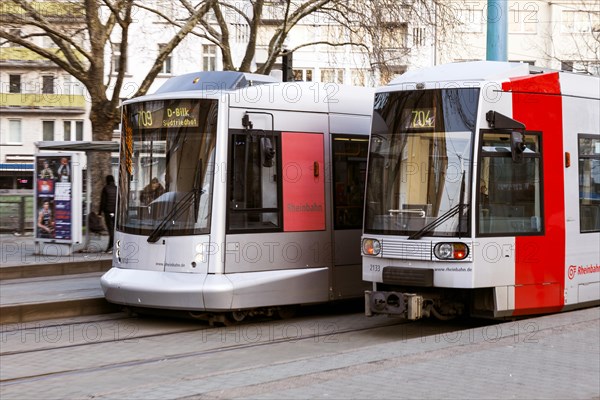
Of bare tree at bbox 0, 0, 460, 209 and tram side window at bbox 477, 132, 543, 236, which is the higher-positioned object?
bare tree at bbox 0, 0, 460, 209

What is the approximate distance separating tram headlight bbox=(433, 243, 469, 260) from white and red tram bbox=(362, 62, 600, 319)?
1 cm

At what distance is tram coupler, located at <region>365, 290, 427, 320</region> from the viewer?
11094 millimetres

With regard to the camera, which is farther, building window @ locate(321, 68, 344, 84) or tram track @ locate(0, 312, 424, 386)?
building window @ locate(321, 68, 344, 84)

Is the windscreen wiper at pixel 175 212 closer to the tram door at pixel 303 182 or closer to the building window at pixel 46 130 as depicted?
the tram door at pixel 303 182

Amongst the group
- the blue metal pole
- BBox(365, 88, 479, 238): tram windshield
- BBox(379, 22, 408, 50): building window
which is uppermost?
BBox(379, 22, 408, 50): building window

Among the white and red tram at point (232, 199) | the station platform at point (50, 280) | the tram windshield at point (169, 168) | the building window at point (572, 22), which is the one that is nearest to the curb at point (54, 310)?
the station platform at point (50, 280)

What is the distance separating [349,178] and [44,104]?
155 ft

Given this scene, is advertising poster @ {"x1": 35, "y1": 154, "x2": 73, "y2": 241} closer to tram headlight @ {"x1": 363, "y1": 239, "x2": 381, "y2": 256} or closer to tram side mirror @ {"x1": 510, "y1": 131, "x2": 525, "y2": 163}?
tram headlight @ {"x1": 363, "y1": 239, "x2": 381, "y2": 256}

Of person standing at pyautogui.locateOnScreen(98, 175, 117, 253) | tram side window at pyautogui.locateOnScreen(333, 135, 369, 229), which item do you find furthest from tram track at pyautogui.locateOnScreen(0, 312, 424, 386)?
person standing at pyautogui.locateOnScreen(98, 175, 117, 253)

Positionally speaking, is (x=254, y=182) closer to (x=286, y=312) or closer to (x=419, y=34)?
(x=286, y=312)

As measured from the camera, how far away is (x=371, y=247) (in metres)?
11.7

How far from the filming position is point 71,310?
13211mm

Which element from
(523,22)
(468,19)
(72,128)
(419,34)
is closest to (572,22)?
(523,22)

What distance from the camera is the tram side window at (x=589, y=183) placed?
1234 centimetres
